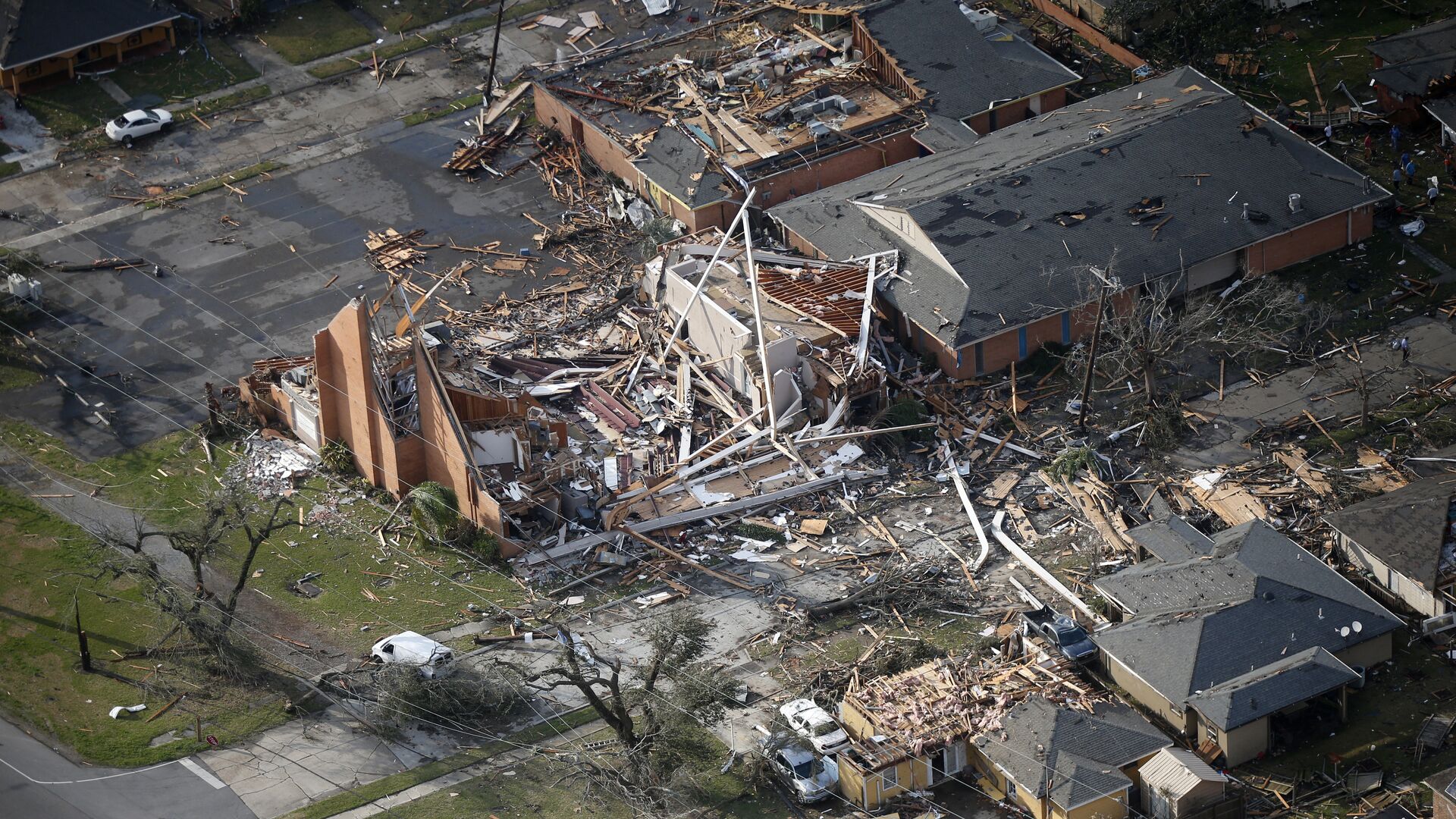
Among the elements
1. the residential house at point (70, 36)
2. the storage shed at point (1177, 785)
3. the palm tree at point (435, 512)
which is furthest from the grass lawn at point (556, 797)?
the residential house at point (70, 36)

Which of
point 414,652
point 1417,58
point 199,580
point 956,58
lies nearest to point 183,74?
point 956,58

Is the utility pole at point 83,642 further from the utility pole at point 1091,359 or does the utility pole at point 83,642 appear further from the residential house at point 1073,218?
the utility pole at point 1091,359

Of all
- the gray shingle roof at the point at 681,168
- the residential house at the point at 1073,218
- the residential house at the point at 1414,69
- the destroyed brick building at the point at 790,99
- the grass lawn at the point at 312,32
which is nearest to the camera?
the residential house at the point at 1073,218

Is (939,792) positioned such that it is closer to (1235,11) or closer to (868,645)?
(868,645)

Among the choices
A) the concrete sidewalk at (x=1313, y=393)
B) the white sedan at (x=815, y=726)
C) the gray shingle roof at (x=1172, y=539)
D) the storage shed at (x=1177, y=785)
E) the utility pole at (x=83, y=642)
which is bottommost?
the concrete sidewalk at (x=1313, y=393)

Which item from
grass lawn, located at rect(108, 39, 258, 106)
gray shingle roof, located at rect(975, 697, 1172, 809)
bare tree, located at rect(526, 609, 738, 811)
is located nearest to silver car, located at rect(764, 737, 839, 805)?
bare tree, located at rect(526, 609, 738, 811)

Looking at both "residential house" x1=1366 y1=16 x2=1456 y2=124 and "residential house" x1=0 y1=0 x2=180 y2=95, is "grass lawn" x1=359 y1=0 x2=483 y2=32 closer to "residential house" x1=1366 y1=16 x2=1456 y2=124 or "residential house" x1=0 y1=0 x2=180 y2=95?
"residential house" x1=0 y1=0 x2=180 y2=95

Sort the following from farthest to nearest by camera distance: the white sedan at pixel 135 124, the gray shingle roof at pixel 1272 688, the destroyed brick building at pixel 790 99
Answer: the white sedan at pixel 135 124, the destroyed brick building at pixel 790 99, the gray shingle roof at pixel 1272 688

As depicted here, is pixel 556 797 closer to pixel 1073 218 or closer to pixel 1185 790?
pixel 1185 790
